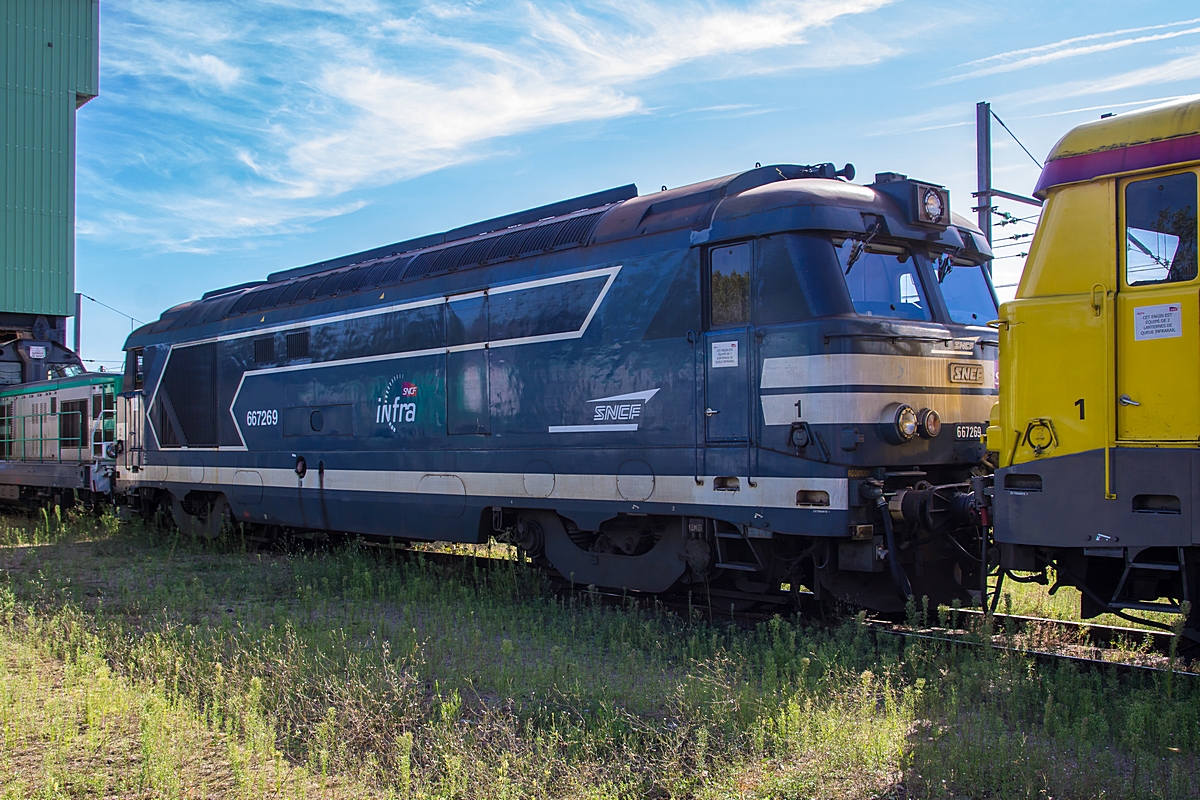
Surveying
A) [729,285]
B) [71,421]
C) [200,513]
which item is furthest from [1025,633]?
[71,421]

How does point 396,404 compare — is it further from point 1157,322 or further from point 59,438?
point 59,438

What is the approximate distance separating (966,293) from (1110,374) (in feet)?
9.63

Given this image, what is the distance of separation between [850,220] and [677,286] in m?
1.54

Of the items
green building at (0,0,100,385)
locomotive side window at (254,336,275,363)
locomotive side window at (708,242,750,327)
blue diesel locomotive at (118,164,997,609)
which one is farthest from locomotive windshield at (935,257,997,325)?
green building at (0,0,100,385)

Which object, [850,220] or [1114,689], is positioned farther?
[850,220]

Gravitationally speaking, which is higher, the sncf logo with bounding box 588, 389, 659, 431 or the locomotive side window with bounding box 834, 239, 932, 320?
the locomotive side window with bounding box 834, 239, 932, 320

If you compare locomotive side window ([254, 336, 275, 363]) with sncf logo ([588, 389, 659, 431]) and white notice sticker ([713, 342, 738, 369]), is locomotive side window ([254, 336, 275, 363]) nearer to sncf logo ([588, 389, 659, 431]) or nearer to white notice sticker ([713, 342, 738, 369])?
sncf logo ([588, 389, 659, 431])

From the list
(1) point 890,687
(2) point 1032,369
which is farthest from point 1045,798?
(2) point 1032,369

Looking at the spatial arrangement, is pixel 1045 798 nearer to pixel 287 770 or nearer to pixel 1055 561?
pixel 1055 561

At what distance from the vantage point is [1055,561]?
20.2ft

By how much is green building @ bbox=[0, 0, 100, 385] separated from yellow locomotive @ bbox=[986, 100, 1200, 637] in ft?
91.6

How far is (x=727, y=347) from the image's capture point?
25.7 feet

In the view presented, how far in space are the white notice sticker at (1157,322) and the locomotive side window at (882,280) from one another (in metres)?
2.16

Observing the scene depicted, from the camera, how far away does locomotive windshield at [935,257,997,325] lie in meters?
8.26
